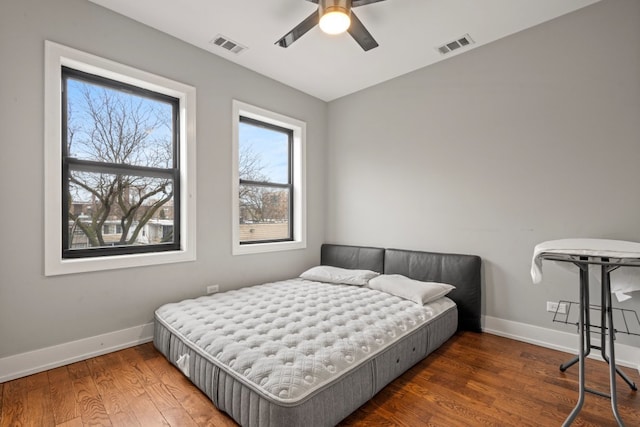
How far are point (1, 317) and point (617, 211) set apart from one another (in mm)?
4551

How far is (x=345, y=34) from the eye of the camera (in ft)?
9.16

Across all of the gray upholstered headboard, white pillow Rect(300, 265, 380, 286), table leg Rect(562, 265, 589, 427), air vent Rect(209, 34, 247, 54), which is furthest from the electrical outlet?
air vent Rect(209, 34, 247, 54)

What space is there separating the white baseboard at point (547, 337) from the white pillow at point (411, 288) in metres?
0.53

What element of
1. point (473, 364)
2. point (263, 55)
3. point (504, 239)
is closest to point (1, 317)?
point (263, 55)

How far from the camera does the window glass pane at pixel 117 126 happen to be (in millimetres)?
2451

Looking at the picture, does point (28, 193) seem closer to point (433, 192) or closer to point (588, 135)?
point (433, 192)

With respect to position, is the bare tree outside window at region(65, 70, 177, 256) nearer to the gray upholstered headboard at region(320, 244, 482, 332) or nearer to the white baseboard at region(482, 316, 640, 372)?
the gray upholstered headboard at region(320, 244, 482, 332)

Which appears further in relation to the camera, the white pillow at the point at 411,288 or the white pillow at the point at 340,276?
the white pillow at the point at 340,276

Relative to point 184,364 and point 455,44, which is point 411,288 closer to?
point 184,364

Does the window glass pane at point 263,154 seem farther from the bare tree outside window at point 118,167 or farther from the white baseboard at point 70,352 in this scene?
the white baseboard at point 70,352

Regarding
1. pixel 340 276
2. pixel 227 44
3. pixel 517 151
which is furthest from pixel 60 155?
pixel 517 151

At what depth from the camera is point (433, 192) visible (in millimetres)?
3314

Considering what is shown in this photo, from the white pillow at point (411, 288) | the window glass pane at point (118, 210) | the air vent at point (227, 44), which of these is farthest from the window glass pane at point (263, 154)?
the white pillow at point (411, 288)

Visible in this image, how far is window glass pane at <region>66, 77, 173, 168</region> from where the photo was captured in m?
2.45
